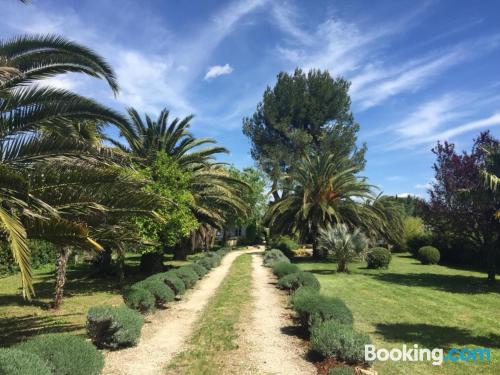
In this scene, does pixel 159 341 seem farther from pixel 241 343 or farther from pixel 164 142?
pixel 164 142

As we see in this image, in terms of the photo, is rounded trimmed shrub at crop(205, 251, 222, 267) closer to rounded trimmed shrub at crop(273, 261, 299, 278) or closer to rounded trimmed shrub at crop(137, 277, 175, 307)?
rounded trimmed shrub at crop(273, 261, 299, 278)

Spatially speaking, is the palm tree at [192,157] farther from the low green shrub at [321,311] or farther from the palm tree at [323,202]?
the low green shrub at [321,311]

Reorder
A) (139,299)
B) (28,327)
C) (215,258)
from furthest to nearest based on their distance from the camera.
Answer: (215,258)
(139,299)
(28,327)

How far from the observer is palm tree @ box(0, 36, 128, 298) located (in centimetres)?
533

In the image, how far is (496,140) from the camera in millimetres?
16688

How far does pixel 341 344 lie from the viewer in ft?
20.9

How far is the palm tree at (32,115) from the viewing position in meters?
5.33

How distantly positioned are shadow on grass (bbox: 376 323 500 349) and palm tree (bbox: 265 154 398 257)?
1754 cm

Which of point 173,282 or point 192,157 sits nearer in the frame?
point 173,282

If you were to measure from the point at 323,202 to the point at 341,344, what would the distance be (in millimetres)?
21015

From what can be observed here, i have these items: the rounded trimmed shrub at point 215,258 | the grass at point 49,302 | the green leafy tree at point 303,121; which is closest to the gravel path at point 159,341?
the grass at point 49,302

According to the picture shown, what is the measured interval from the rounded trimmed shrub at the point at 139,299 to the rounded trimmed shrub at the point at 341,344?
4.96m

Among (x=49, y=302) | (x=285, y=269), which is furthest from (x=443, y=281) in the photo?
(x=49, y=302)

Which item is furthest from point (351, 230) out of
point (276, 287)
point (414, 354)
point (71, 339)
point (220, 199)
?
point (71, 339)
